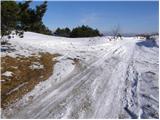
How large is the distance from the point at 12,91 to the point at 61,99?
2183 mm

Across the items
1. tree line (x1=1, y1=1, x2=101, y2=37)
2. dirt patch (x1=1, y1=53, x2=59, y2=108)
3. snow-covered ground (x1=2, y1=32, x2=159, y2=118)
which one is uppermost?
tree line (x1=1, y1=1, x2=101, y2=37)

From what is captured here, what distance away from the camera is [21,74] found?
14.6 meters

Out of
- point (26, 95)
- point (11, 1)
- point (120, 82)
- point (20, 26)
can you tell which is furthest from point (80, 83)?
point (20, 26)

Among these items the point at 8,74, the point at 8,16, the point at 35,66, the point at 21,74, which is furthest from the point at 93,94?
the point at 8,16

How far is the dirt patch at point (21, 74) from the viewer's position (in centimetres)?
1147

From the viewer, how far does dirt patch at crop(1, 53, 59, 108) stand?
11.5 m

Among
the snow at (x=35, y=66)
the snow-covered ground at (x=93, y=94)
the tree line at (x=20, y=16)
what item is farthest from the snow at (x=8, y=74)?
the tree line at (x=20, y=16)

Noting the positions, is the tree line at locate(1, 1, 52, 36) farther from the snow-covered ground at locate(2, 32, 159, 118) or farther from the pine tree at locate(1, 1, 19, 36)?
the snow-covered ground at locate(2, 32, 159, 118)

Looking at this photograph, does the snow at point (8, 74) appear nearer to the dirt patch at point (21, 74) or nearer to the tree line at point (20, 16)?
the dirt patch at point (21, 74)

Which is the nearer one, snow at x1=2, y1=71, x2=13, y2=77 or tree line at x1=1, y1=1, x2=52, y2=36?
snow at x1=2, y1=71, x2=13, y2=77

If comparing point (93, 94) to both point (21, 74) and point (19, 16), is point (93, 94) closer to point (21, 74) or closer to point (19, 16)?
point (21, 74)

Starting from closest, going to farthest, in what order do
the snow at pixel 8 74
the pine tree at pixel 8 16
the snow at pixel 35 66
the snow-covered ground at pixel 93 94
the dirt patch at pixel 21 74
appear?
the snow-covered ground at pixel 93 94 < the dirt patch at pixel 21 74 < the snow at pixel 8 74 < the snow at pixel 35 66 < the pine tree at pixel 8 16

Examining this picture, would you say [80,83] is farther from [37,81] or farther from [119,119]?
[119,119]

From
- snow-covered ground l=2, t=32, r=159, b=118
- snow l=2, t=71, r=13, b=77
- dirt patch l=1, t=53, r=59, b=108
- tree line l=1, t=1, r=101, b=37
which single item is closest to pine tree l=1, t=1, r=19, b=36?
tree line l=1, t=1, r=101, b=37
